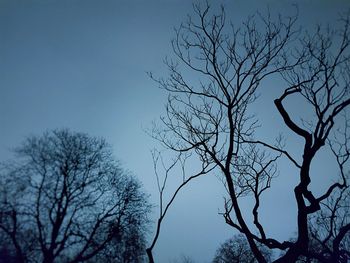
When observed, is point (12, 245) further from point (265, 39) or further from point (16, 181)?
point (265, 39)

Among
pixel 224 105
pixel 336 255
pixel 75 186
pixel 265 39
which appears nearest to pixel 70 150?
pixel 75 186

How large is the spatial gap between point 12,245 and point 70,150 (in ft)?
19.1

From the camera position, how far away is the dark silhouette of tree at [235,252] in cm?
3116

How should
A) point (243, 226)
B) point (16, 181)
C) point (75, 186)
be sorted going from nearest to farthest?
point (243, 226) → point (16, 181) → point (75, 186)

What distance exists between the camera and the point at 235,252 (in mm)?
33188

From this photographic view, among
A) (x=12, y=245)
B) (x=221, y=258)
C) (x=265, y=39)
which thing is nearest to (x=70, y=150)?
(x=12, y=245)

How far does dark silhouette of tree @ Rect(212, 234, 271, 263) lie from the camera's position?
1227 inches

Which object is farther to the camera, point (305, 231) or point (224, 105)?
point (224, 105)

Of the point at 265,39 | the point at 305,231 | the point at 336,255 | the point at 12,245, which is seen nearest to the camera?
the point at 305,231

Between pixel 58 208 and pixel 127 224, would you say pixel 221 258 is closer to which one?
pixel 127 224

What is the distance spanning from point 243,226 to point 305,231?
145 cm

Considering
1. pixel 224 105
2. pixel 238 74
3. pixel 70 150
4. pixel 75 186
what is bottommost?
pixel 224 105

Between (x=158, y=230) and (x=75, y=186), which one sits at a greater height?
(x=75, y=186)

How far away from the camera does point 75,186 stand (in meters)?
14.9
